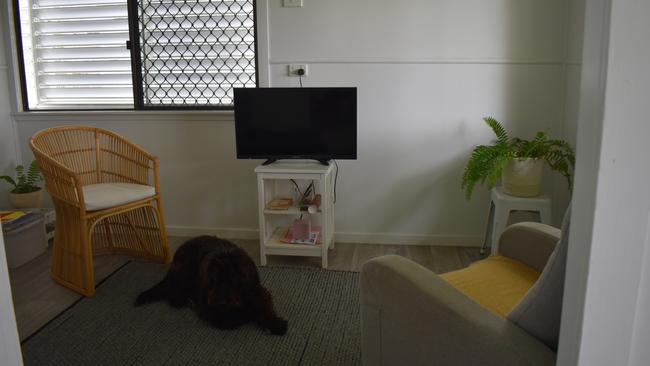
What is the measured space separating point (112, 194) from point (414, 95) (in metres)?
1.97

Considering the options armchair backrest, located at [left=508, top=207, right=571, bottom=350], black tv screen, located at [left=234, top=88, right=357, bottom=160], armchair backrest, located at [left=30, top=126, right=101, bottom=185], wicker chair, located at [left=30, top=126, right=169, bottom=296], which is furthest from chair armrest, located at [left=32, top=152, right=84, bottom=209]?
armchair backrest, located at [left=508, top=207, right=571, bottom=350]

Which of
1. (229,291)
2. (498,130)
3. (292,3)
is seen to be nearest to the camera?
(229,291)

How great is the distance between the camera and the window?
137 inches

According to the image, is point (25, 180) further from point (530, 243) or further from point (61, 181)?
point (530, 243)

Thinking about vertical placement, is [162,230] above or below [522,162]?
below

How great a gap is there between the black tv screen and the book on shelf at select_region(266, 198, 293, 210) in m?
0.28

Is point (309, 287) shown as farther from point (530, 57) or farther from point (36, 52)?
point (36, 52)

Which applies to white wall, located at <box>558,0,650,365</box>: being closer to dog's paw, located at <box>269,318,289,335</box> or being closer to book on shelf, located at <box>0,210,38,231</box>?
dog's paw, located at <box>269,318,289,335</box>

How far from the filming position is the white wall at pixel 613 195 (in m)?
0.68

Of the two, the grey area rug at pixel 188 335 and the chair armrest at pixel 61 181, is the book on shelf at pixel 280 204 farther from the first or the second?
the chair armrest at pixel 61 181

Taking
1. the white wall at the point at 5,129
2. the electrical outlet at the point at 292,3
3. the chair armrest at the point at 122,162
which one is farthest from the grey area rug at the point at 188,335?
the electrical outlet at the point at 292,3

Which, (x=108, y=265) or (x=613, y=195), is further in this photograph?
(x=108, y=265)

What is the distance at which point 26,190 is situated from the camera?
3521 mm

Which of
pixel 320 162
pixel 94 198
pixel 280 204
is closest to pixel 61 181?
pixel 94 198
